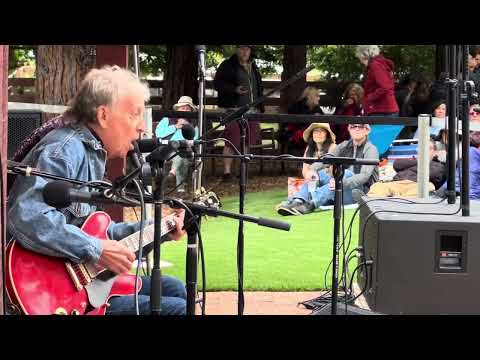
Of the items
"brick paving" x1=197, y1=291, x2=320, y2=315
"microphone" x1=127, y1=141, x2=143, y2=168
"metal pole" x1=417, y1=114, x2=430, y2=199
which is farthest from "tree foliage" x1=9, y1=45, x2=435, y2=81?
"microphone" x1=127, y1=141, x2=143, y2=168

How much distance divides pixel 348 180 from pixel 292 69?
20.4 ft

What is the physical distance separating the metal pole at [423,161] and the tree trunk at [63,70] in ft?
10.6

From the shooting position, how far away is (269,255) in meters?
7.81

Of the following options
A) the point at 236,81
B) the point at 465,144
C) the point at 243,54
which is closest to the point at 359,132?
the point at 236,81

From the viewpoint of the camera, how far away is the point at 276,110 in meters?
17.1

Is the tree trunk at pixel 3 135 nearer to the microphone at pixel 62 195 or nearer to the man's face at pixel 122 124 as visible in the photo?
the microphone at pixel 62 195

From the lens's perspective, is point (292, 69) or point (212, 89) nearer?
point (292, 69)

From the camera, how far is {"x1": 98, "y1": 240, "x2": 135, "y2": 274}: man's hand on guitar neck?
3686 millimetres

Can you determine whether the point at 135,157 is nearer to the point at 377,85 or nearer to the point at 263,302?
the point at 263,302

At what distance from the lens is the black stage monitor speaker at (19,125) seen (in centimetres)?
515

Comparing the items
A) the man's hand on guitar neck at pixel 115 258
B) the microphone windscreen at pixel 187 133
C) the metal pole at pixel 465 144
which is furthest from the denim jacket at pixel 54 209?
the metal pole at pixel 465 144
